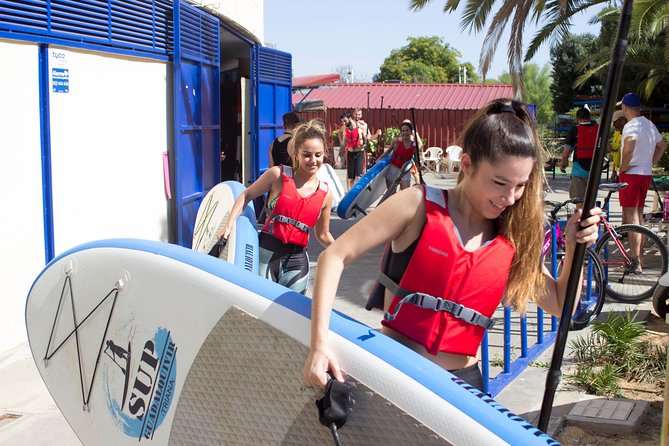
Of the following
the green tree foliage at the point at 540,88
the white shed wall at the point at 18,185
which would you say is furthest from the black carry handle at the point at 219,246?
the green tree foliage at the point at 540,88

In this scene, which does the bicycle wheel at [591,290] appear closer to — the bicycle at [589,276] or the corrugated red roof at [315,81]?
the bicycle at [589,276]

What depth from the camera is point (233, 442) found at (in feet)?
9.36

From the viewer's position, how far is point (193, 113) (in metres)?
10.5

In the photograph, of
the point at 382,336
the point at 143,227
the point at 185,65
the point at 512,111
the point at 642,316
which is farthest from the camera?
the point at 185,65

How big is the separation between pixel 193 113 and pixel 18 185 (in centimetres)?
424

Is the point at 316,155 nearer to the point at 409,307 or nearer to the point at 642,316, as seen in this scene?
the point at 409,307

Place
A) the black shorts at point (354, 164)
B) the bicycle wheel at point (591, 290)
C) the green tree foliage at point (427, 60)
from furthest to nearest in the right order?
the green tree foliage at point (427, 60) < the black shorts at point (354, 164) < the bicycle wheel at point (591, 290)

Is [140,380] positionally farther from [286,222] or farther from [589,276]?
[589,276]

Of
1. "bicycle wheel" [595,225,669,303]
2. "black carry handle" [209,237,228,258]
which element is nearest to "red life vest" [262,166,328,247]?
"black carry handle" [209,237,228,258]

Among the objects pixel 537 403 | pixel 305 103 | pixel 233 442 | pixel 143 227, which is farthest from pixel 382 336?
pixel 305 103

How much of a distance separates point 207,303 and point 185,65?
7.65 metres

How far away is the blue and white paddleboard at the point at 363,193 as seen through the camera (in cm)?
1112

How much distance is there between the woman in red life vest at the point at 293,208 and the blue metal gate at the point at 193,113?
4.17 meters

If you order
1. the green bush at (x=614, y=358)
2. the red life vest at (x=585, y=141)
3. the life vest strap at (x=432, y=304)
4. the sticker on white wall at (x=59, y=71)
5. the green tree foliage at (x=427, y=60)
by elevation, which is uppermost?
the green tree foliage at (x=427, y=60)
